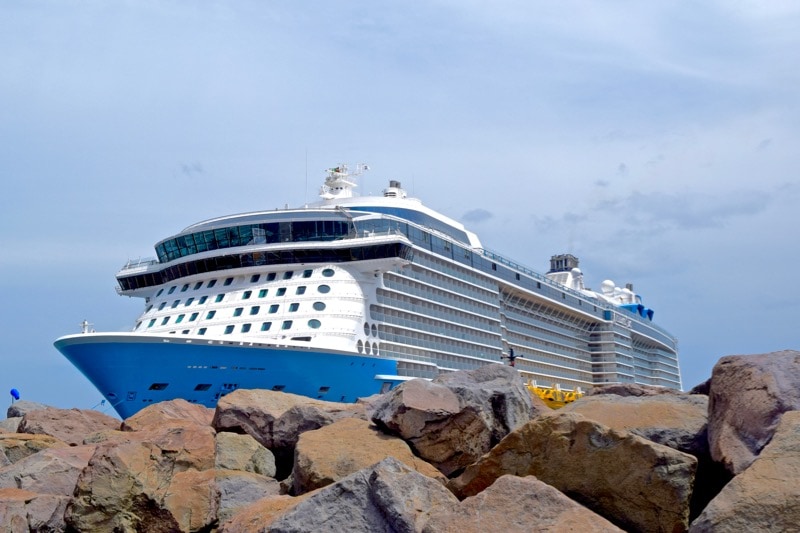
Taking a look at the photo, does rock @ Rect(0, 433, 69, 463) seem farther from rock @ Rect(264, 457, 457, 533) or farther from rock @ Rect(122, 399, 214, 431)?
rock @ Rect(264, 457, 457, 533)

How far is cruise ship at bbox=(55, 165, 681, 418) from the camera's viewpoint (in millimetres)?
31469

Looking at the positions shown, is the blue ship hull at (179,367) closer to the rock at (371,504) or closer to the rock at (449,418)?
the rock at (449,418)

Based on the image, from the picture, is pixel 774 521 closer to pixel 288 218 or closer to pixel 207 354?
pixel 207 354

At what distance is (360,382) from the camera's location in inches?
1385

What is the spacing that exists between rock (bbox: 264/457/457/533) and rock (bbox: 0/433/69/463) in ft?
29.6

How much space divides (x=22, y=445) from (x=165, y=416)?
2655mm

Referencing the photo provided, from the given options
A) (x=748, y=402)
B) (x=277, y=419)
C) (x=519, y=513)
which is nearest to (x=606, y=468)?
(x=748, y=402)

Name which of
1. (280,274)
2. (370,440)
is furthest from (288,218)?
(370,440)

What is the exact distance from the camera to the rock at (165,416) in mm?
17172

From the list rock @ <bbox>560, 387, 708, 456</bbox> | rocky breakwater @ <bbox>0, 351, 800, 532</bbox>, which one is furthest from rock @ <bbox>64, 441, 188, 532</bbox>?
rock @ <bbox>560, 387, 708, 456</bbox>

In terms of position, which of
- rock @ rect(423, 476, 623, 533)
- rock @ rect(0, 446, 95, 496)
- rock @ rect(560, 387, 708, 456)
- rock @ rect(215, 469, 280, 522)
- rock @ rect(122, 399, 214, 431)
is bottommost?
rock @ rect(423, 476, 623, 533)

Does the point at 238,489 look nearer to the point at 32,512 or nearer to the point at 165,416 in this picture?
the point at 32,512

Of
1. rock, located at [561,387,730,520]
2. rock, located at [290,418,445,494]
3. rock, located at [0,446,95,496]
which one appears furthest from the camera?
rock, located at [0,446,95,496]

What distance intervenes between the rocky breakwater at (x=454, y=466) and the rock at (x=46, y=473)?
0.10 ft
